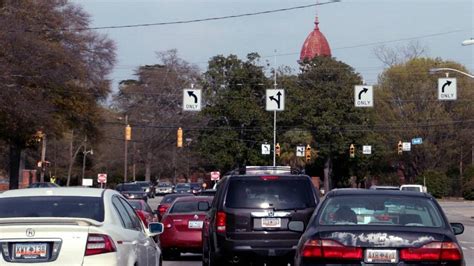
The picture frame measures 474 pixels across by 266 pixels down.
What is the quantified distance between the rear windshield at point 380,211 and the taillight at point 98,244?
244cm

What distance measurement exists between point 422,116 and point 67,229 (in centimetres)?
7692

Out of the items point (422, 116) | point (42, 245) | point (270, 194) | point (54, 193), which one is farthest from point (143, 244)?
point (422, 116)

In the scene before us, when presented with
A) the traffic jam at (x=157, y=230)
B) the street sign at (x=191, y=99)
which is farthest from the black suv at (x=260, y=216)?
the street sign at (x=191, y=99)

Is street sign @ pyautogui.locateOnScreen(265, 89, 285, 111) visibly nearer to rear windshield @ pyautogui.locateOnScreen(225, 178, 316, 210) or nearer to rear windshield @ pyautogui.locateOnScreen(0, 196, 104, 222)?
rear windshield @ pyautogui.locateOnScreen(225, 178, 316, 210)

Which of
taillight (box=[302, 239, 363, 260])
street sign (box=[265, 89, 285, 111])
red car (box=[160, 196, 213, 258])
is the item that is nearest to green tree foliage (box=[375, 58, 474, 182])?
street sign (box=[265, 89, 285, 111])

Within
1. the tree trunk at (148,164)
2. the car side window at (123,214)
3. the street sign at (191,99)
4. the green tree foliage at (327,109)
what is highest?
the green tree foliage at (327,109)

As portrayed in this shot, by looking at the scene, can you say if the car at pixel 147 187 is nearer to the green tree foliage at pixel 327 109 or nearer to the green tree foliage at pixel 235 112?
the green tree foliage at pixel 235 112

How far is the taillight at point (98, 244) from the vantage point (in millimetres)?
9242

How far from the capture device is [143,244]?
11094mm

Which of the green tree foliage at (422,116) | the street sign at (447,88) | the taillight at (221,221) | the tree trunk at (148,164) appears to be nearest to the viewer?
the taillight at (221,221)

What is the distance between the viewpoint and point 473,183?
253 ft

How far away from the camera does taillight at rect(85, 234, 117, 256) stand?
9.24 metres

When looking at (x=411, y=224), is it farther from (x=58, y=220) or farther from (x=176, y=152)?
(x=176, y=152)

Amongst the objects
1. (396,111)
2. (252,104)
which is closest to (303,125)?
(252,104)
